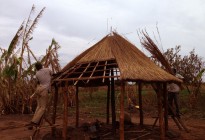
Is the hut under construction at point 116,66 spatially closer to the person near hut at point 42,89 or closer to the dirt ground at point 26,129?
the person near hut at point 42,89

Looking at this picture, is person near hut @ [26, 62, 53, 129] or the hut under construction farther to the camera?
person near hut @ [26, 62, 53, 129]

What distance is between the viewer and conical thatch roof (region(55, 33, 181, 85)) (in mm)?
8328

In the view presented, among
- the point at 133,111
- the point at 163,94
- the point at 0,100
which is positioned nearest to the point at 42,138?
the point at 163,94

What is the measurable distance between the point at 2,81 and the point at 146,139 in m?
7.68

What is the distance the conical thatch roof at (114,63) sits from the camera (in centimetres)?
833

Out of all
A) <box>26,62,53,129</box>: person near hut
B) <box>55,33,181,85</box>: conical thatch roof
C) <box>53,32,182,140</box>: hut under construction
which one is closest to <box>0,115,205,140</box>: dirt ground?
<box>26,62,53,129</box>: person near hut

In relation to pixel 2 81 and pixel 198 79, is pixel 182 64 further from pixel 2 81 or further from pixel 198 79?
pixel 2 81

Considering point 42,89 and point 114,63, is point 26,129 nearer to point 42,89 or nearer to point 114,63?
point 42,89

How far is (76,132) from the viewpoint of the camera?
924 centimetres

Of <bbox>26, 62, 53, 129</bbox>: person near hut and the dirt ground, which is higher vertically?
<bbox>26, 62, 53, 129</bbox>: person near hut

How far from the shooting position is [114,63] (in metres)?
8.81

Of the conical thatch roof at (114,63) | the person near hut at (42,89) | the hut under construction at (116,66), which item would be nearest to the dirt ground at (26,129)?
the person near hut at (42,89)

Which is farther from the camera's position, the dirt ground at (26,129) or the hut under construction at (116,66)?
the dirt ground at (26,129)

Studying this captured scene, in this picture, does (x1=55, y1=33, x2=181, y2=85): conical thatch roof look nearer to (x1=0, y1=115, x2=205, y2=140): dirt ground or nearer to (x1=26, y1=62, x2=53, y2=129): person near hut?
(x1=26, y1=62, x2=53, y2=129): person near hut
